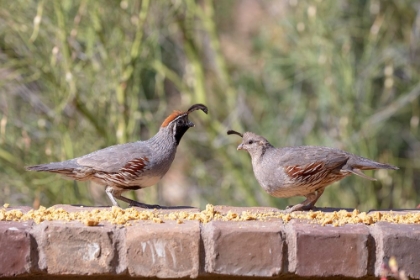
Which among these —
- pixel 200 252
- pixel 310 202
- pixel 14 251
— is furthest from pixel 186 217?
pixel 310 202

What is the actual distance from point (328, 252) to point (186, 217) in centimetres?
54

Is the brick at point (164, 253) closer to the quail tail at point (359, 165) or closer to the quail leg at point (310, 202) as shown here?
the quail leg at point (310, 202)

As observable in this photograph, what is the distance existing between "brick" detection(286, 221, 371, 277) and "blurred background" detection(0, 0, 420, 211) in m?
3.18

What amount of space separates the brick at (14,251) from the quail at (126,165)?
1.45m

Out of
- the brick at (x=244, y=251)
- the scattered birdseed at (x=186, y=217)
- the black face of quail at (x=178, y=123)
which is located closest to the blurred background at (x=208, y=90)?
the black face of quail at (x=178, y=123)

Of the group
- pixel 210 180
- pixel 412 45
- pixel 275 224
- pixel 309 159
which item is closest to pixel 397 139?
pixel 412 45

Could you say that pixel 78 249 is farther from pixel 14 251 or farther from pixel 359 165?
pixel 359 165

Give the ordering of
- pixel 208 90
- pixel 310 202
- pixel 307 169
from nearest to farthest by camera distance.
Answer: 1. pixel 307 169
2. pixel 310 202
3. pixel 208 90

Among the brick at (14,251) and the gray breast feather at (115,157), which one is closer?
the brick at (14,251)

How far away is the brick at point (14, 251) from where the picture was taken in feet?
6.52

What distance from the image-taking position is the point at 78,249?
2.03 metres

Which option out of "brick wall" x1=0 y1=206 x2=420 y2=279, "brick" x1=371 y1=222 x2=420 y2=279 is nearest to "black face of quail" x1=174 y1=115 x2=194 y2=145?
"brick wall" x1=0 y1=206 x2=420 y2=279

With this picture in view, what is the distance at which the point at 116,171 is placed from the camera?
11.6 feet

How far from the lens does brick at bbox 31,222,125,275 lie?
2012mm
